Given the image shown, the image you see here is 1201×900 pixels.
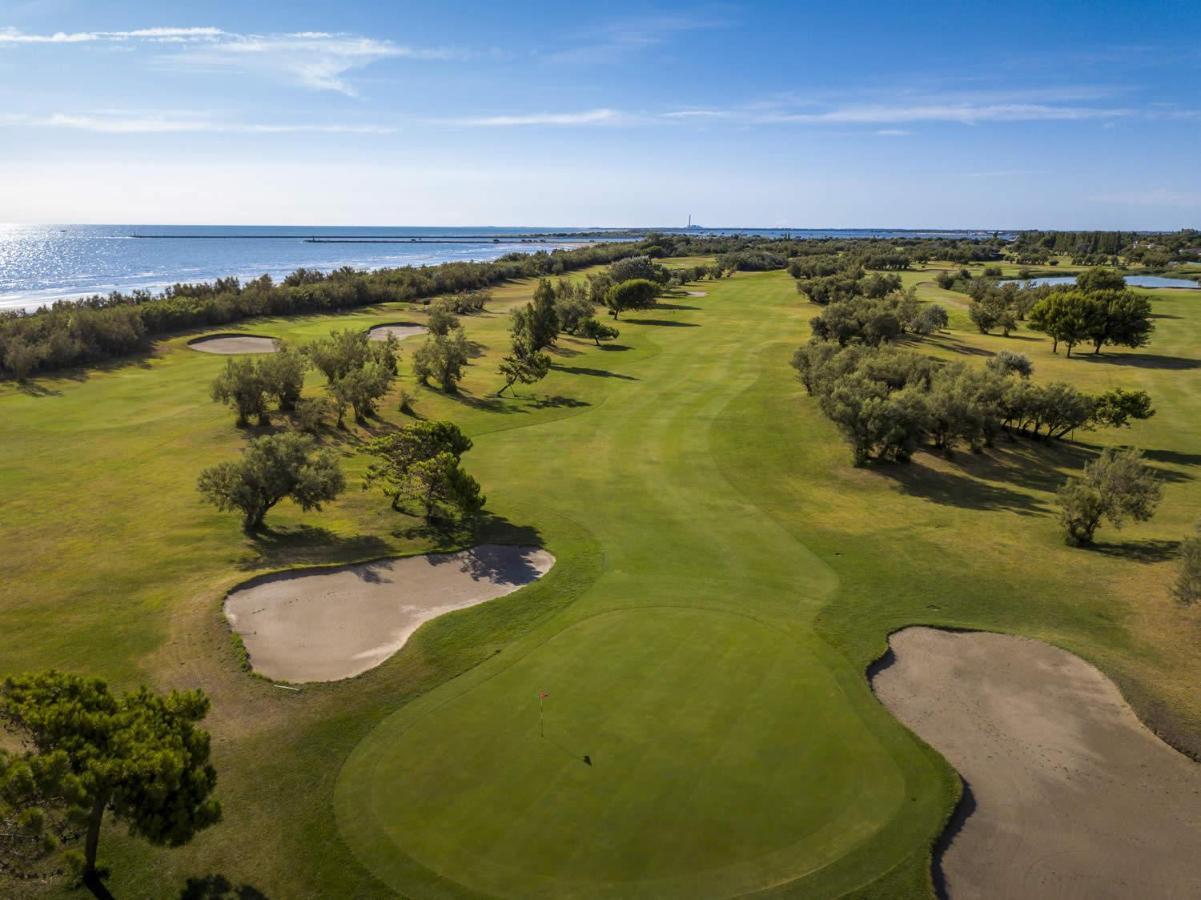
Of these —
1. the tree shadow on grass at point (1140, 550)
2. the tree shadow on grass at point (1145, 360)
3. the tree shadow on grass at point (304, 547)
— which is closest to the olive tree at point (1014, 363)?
the tree shadow on grass at point (1145, 360)

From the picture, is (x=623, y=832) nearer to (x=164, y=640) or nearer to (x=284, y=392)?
(x=164, y=640)

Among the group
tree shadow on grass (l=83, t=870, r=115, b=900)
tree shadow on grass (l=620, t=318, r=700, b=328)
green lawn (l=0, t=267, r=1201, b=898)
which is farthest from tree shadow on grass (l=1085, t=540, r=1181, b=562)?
tree shadow on grass (l=620, t=318, r=700, b=328)

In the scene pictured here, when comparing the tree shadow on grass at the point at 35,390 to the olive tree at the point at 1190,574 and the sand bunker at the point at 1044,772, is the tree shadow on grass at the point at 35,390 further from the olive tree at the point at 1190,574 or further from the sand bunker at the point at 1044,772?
the olive tree at the point at 1190,574

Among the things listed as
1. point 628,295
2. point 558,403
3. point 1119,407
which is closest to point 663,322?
point 628,295

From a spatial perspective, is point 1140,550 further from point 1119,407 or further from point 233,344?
point 233,344

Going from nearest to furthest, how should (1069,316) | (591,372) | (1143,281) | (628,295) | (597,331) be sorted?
(591,372)
(1069,316)
(597,331)
(628,295)
(1143,281)

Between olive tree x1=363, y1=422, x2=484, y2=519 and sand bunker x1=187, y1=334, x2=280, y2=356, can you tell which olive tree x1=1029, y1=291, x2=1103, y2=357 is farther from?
sand bunker x1=187, y1=334, x2=280, y2=356
